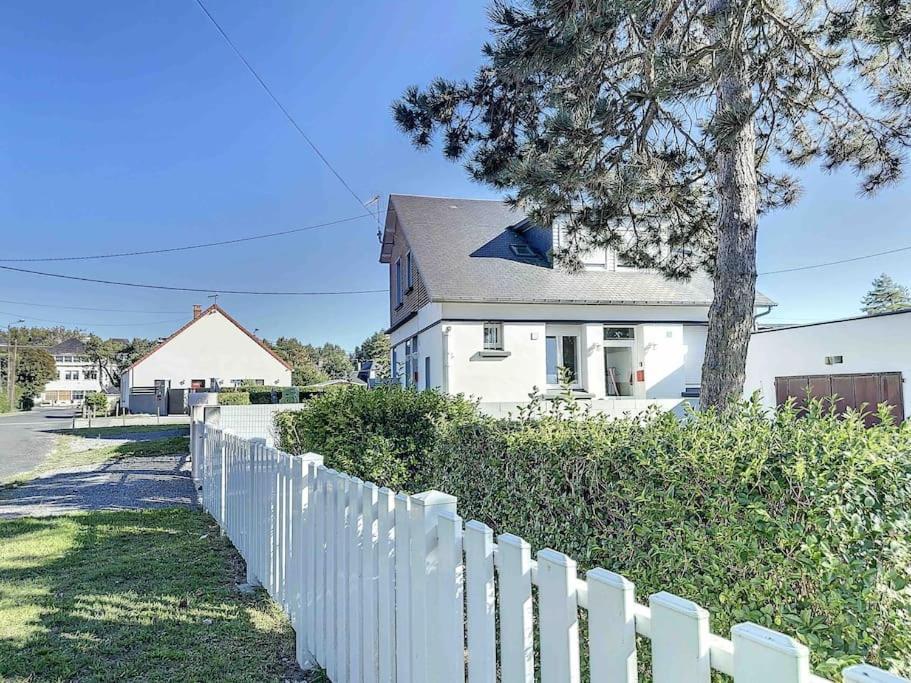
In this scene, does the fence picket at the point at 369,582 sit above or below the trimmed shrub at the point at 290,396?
below

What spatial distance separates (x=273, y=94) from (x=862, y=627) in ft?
→ 39.4

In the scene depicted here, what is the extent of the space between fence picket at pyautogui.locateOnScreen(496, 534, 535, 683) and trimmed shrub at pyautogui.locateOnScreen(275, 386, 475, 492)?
3.78 metres

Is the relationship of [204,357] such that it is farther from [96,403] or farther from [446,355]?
[446,355]

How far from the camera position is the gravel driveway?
7293mm

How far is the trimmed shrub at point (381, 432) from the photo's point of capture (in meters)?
5.51

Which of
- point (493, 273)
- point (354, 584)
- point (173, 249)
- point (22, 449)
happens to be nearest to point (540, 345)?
point (493, 273)

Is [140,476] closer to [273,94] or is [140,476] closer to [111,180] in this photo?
[273,94]

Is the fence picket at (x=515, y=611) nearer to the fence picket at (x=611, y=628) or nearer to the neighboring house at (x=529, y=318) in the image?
the fence picket at (x=611, y=628)

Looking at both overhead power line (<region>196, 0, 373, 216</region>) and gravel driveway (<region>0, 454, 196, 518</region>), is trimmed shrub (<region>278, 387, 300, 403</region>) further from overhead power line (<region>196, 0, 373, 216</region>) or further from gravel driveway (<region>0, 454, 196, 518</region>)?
gravel driveway (<region>0, 454, 196, 518</region>)

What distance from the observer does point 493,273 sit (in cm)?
1497

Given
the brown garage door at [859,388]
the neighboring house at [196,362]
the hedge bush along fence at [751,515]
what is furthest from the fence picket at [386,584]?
the neighboring house at [196,362]

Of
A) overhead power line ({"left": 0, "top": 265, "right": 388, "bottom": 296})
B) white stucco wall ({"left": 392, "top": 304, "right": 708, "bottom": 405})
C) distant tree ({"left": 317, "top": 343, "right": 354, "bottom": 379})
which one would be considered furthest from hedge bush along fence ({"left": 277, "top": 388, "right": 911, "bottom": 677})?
distant tree ({"left": 317, "top": 343, "right": 354, "bottom": 379})

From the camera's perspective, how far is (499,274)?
15.0m

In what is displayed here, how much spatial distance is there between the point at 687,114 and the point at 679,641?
5800 millimetres
